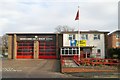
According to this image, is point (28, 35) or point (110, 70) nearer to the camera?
point (110, 70)

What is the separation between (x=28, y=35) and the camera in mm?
47156

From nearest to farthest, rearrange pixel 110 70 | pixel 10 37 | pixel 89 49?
pixel 110 70 → pixel 89 49 → pixel 10 37

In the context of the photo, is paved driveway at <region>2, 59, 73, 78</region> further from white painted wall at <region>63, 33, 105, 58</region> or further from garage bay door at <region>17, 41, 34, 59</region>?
white painted wall at <region>63, 33, 105, 58</region>

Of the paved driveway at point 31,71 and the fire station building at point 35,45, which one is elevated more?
the fire station building at point 35,45

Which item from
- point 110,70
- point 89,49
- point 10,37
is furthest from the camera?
point 10,37

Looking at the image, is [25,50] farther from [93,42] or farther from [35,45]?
[93,42]

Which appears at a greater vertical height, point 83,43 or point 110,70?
point 83,43

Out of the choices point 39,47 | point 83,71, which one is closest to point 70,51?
point 39,47

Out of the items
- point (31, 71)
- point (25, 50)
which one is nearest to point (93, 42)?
point (25, 50)

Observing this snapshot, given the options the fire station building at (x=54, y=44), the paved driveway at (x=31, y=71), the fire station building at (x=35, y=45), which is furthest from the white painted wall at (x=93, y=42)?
the paved driveway at (x=31, y=71)

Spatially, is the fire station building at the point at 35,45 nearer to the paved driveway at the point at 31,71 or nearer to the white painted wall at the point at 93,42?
the white painted wall at the point at 93,42

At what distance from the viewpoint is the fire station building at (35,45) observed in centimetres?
4644

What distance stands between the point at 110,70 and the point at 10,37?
3098 cm

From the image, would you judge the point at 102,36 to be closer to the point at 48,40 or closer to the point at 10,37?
the point at 48,40
